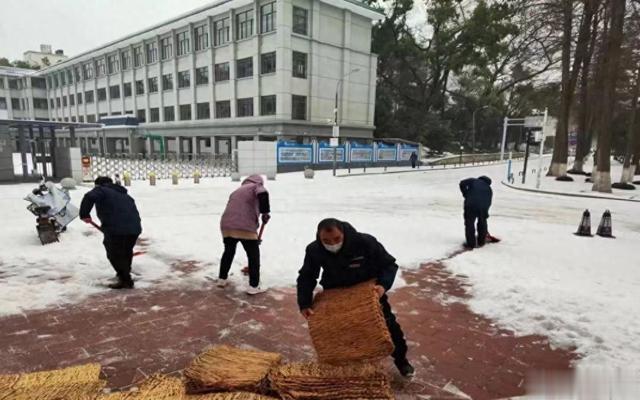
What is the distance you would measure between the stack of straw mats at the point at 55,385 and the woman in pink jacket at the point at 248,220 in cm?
244

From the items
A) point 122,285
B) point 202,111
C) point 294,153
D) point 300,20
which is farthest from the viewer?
point 202,111

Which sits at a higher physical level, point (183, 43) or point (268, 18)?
point (268, 18)

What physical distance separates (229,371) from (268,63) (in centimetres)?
3169

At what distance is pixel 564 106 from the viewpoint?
2311 cm

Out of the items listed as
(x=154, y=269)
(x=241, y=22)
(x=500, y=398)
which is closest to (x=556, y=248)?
(x=500, y=398)

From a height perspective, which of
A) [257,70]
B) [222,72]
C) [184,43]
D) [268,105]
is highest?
[184,43]

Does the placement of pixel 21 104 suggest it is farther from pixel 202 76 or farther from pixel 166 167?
pixel 166 167

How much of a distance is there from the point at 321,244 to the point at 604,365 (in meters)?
2.79

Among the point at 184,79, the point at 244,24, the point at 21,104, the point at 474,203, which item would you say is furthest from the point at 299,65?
the point at 21,104

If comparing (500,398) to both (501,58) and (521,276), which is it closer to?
(521,276)

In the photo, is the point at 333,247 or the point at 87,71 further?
the point at 87,71

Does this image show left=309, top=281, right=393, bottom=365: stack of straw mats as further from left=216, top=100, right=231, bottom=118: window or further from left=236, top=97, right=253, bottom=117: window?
left=216, top=100, right=231, bottom=118: window

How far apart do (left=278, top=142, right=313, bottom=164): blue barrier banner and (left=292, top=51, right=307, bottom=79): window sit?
310 inches

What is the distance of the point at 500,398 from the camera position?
3.14 meters
